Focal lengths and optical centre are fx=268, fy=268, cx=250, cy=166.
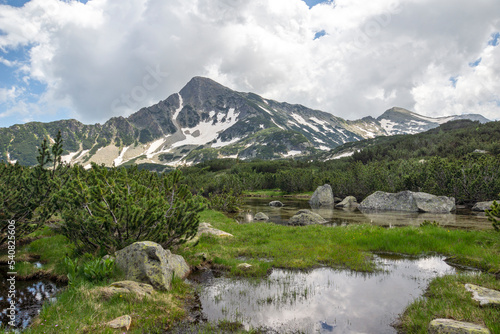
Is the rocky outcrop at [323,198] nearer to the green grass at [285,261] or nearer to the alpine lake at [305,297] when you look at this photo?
the green grass at [285,261]

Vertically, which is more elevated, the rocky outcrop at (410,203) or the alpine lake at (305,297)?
the rocky outcrop at (410,203)

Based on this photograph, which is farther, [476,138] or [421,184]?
[476,138]

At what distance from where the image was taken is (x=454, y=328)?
7344mm

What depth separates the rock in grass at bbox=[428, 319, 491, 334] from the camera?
716cm

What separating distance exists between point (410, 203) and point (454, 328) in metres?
48.3

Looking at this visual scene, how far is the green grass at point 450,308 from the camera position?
8.32 m

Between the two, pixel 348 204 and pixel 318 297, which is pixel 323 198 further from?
pixel 318 297

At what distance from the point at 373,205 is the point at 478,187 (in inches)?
690

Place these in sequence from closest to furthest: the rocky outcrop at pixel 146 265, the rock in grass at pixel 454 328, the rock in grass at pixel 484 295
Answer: the rock in grass at pixel 454 328 → the rock in grass at pixel 484 295 → the rocky outcrop at pixel 146 265

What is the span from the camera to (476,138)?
96.8m

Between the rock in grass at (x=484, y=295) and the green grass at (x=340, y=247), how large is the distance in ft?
12.8

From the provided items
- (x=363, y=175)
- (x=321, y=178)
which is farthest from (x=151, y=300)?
(x=321, y=178)

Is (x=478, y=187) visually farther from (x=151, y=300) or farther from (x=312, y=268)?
(x=151, y=300)

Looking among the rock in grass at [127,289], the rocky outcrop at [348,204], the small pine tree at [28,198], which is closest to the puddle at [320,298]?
the rock in grass at [127,289]
